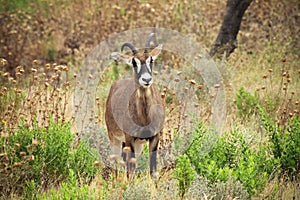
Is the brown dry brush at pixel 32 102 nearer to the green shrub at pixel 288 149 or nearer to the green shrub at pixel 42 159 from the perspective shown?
the green shrub at pixel 42 159

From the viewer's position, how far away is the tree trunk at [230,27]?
9672 mm

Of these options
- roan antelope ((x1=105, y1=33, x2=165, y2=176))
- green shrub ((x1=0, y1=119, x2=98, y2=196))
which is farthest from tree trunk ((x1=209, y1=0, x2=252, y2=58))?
green shrub ((x1=0, y1=119, x2=98, y2=196))

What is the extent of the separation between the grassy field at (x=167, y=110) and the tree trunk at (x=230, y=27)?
294 mm

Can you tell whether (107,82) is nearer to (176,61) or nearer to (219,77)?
(176,61)

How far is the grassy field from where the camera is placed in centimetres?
521

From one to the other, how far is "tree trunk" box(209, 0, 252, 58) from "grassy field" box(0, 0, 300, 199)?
294 mm

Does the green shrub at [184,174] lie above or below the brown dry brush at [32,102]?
below

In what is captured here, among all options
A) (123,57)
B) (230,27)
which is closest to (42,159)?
(123,57)

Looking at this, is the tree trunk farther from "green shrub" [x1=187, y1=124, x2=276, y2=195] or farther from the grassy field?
"green shrub" [x1=187, y1=124, x2=276, y2=195]

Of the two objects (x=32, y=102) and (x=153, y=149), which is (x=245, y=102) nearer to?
(x=153, y=149)

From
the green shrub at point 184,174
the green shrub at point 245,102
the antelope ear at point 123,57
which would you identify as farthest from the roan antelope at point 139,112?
the green shrub at point 245,102

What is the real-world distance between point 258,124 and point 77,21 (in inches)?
256

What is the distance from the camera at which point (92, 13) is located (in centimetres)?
1221

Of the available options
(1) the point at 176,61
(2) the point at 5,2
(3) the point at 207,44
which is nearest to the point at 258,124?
(1) the point at 176,61
